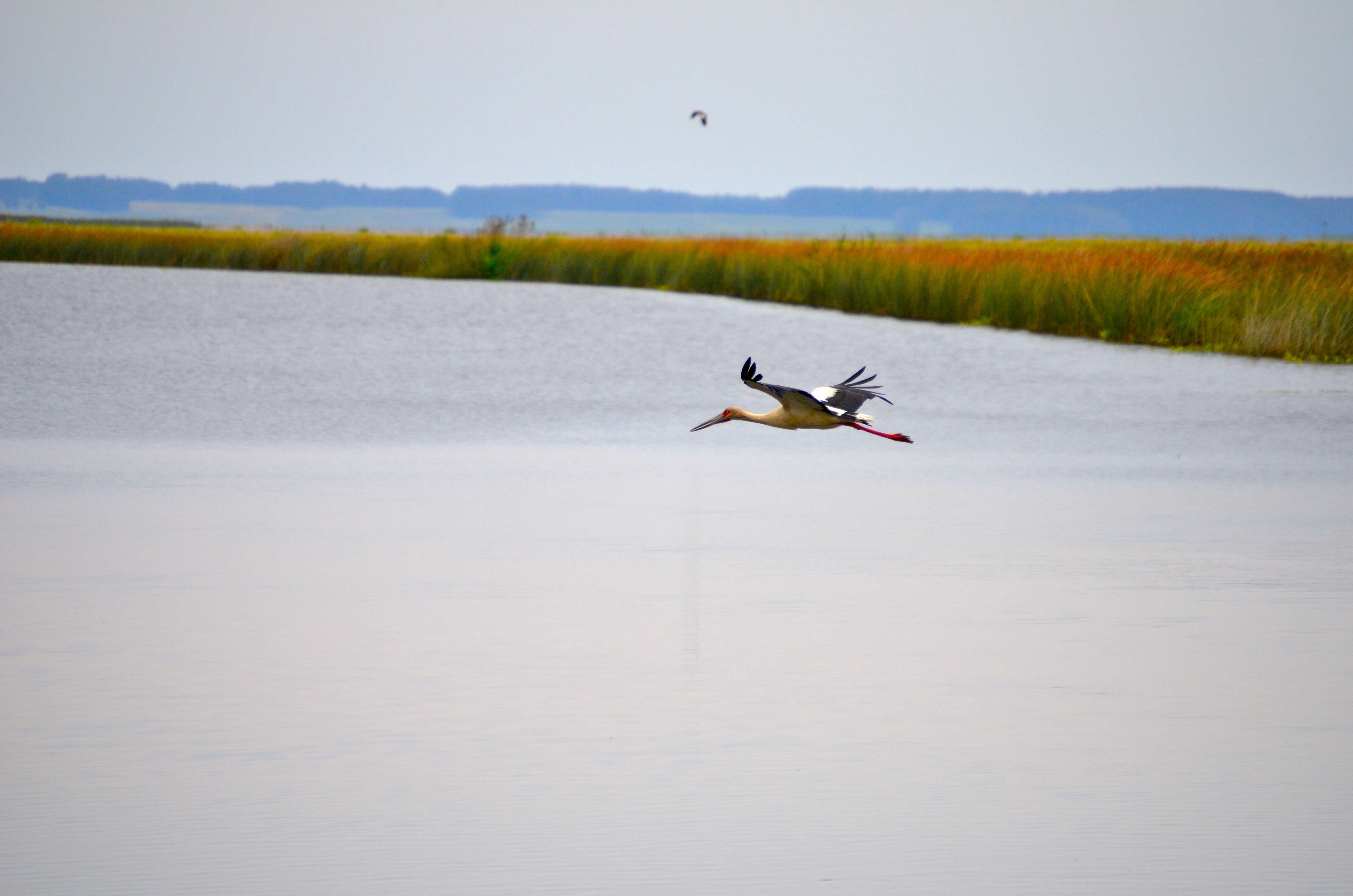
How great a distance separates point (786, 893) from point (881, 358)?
19981 mm

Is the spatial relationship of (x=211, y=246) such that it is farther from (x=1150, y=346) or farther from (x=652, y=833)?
(x=652, y=833)

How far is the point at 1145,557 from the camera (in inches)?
380

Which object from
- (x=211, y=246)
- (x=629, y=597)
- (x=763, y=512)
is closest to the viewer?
(x=629, y=597)

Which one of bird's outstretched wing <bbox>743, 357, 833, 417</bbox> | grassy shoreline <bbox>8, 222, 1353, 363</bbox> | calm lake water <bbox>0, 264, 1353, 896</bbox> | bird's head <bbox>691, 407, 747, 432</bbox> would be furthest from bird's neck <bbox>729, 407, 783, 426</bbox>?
grassy shoreline <bbox>8, 222, 1353, 363</bbox>

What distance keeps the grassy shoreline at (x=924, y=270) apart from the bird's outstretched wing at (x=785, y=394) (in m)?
15.3

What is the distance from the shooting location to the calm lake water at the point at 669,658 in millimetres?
4980

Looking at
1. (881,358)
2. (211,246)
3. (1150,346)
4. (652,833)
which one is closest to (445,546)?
(652,833)

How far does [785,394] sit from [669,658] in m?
3.17

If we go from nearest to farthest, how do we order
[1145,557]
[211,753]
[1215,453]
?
[211,753] → [1145,557] → [1215,453]

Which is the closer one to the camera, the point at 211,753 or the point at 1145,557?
the point at 211,753

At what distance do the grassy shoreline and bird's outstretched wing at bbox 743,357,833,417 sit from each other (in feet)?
50.3

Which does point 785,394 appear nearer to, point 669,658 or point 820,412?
point 820,412

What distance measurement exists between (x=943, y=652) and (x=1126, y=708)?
104 centimetres

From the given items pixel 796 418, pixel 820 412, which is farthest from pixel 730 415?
pixel 820 412
